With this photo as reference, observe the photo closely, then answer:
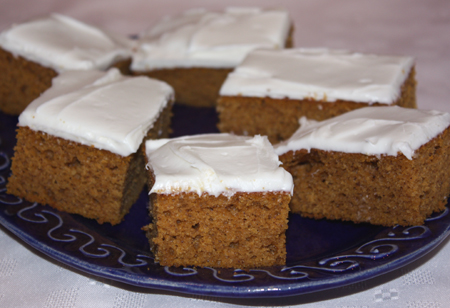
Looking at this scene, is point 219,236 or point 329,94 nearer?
point 219,236

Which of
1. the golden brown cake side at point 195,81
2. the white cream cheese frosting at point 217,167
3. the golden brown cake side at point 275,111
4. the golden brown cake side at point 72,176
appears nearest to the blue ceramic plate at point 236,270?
the golden brown cake side at point 72,176

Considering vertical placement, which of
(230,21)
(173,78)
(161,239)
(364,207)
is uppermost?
(230,21)

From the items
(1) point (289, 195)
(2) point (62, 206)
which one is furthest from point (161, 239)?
(2) point (62, 206)

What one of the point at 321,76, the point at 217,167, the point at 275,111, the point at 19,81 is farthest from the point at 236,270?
the point at 19,81

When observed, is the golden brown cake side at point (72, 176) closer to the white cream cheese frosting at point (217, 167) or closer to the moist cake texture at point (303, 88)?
the white cream cheese frosting at point (217, 167)

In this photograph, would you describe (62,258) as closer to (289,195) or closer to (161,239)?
(161,239)

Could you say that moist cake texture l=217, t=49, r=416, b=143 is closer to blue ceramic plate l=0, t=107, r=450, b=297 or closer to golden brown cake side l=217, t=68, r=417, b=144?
golden brown cake side l=217, t=68, r=417, b=144
